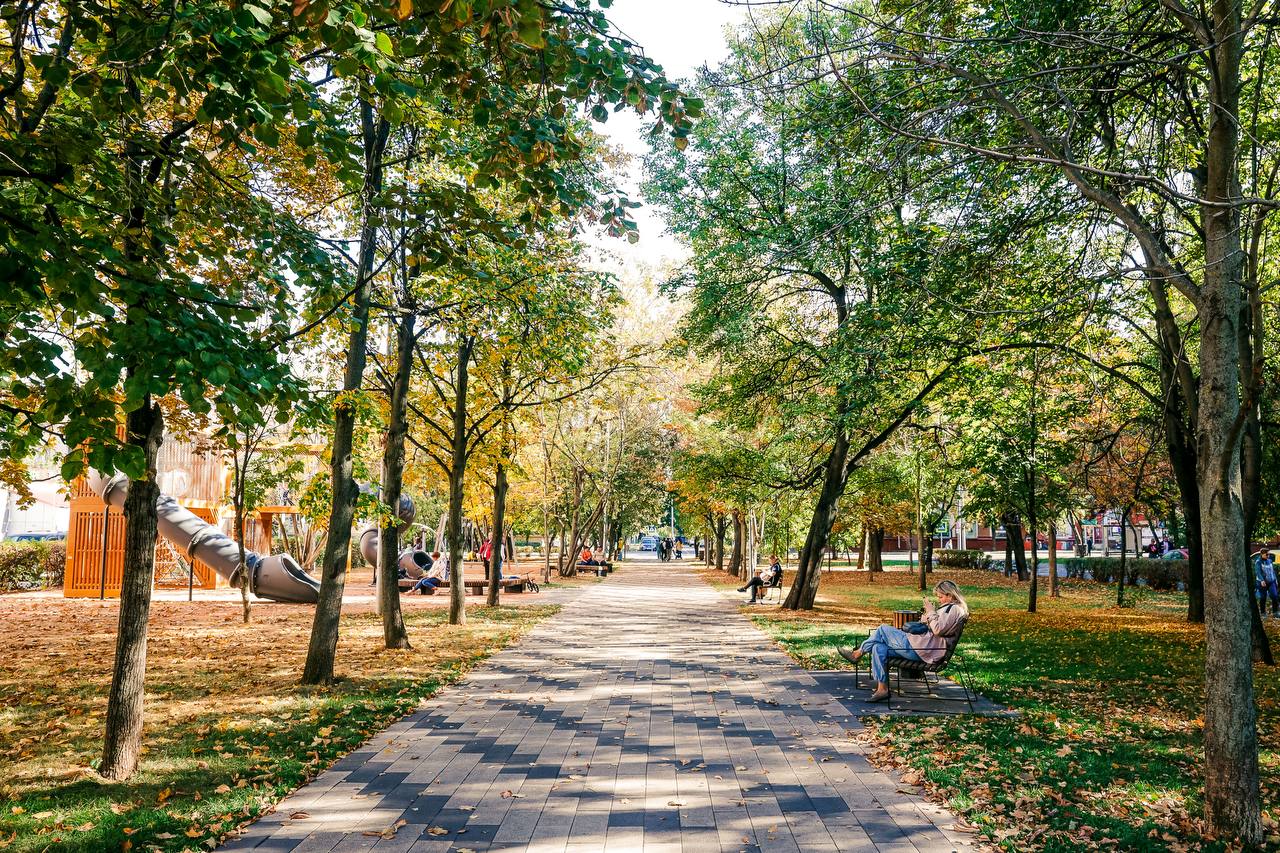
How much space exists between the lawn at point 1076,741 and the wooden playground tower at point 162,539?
16.4m

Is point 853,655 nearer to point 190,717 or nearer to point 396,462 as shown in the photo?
point 190,717

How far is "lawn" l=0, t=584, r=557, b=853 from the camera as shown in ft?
16.7

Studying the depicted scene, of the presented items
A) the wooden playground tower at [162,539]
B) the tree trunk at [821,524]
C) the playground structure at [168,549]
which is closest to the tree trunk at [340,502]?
the wooden playground tower at [162,539]

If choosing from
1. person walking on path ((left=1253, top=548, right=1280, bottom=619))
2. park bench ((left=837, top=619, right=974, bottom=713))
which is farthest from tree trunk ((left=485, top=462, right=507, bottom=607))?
person walking on path ((left=1253, top=548, right=1280, bottom=619))

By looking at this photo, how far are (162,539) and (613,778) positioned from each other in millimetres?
23493

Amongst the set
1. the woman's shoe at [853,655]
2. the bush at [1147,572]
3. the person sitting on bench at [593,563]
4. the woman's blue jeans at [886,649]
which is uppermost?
the woman's blue jeans at [886,649]

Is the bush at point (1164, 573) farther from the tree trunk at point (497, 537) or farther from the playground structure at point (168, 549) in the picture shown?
the playground structure at point (168, 549)

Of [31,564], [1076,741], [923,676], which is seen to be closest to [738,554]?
[31,564]

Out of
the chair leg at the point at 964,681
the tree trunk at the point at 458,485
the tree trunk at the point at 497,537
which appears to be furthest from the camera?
the tree trunk at the point at 497,537

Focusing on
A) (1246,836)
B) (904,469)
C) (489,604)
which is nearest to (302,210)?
(489,604)

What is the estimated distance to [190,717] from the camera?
26.2 ft

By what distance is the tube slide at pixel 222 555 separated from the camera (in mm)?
22219

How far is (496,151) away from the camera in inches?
209

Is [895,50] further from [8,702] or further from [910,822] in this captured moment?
[8,702]
